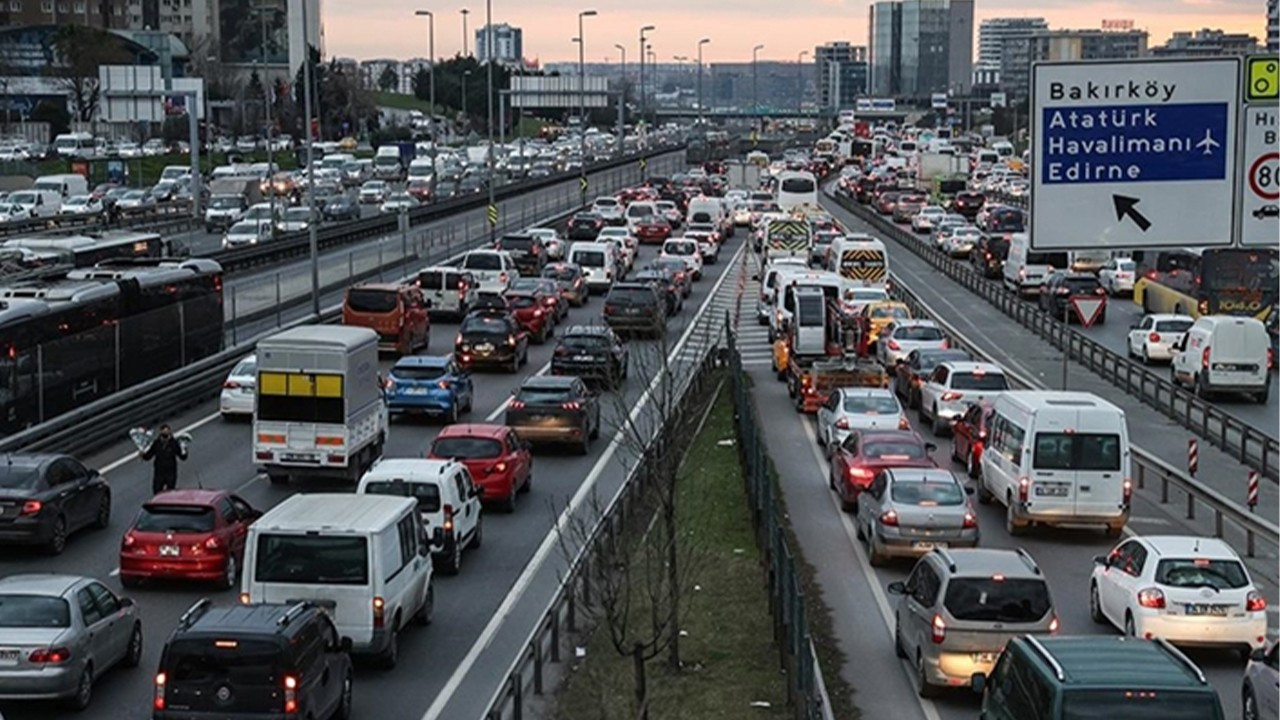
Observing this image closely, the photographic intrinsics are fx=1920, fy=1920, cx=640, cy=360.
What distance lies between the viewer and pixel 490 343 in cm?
4966

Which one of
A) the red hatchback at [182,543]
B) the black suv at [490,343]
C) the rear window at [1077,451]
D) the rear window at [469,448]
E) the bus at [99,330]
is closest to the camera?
the red hatchback at [182,543]

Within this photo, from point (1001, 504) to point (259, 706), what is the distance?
722 inches

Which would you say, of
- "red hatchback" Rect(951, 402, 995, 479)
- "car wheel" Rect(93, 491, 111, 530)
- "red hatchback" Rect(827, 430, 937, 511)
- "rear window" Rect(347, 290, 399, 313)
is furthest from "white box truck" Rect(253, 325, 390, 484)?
"rear window" Rect(347, 290, 399, 313)

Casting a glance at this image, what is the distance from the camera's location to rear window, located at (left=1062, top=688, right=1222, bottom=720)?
49.5 feet

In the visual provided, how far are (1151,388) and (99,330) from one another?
87.0 ft

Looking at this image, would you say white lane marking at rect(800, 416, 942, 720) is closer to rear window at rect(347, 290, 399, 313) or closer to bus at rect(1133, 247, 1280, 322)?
rear window at rect(347, 290, 399, 313)

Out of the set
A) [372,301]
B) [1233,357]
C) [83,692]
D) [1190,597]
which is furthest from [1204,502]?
[372,301]

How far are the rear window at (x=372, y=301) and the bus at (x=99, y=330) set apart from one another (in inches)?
159

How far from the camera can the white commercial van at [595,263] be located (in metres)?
70.8

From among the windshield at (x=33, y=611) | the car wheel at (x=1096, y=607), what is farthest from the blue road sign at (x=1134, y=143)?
the windshield at (x=33, y=611)

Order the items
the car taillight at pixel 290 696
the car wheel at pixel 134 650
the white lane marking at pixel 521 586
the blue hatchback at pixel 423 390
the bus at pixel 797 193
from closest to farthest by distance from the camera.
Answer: the car taillight at pixel 290 696, the white lane marking at pixel 521 586, the car wheel at pixel 134 650, the blue hatchback at pixel 423 390, the bus at pixel 797 193

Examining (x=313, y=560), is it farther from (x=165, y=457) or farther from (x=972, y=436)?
(x=972, y=436)

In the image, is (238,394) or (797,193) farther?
(797,193)

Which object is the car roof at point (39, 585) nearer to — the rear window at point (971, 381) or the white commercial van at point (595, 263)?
the rear window at point (971, 381)
